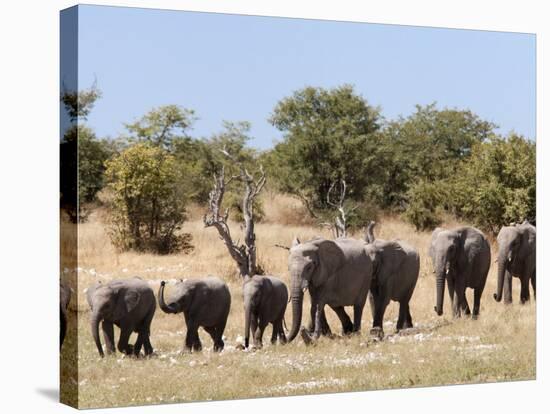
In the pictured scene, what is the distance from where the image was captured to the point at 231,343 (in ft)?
55.7

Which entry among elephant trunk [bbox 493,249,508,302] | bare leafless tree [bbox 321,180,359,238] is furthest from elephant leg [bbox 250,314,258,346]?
elephant trunk [bbox 493,249,508,302]

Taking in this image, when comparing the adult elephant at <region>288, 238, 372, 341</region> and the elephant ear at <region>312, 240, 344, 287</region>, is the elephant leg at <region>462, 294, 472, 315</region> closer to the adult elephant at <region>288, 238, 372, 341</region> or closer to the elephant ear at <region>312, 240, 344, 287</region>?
the adult elephant at <region>288, 238, 372, 341</region>

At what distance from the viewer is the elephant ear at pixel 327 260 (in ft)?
58.0

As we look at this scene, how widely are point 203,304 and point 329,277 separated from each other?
1.75 meters

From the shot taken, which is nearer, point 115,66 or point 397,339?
point 115,66

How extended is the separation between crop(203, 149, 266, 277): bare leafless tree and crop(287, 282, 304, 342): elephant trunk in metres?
0.56

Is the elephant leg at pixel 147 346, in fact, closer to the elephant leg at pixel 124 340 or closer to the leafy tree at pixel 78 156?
the elephant leg at pixel 124 340

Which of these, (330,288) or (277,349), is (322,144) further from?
(277,349)

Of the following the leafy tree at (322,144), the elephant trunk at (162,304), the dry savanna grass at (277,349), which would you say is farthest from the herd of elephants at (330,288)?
the leafy tree at (322,144)

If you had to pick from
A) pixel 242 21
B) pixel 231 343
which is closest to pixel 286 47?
pixel 242 21

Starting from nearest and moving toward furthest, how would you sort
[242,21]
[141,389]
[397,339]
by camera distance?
[141,389] < [242,21] < [397,339]

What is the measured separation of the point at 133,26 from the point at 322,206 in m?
3.87

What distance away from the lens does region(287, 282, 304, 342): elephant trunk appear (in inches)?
679
